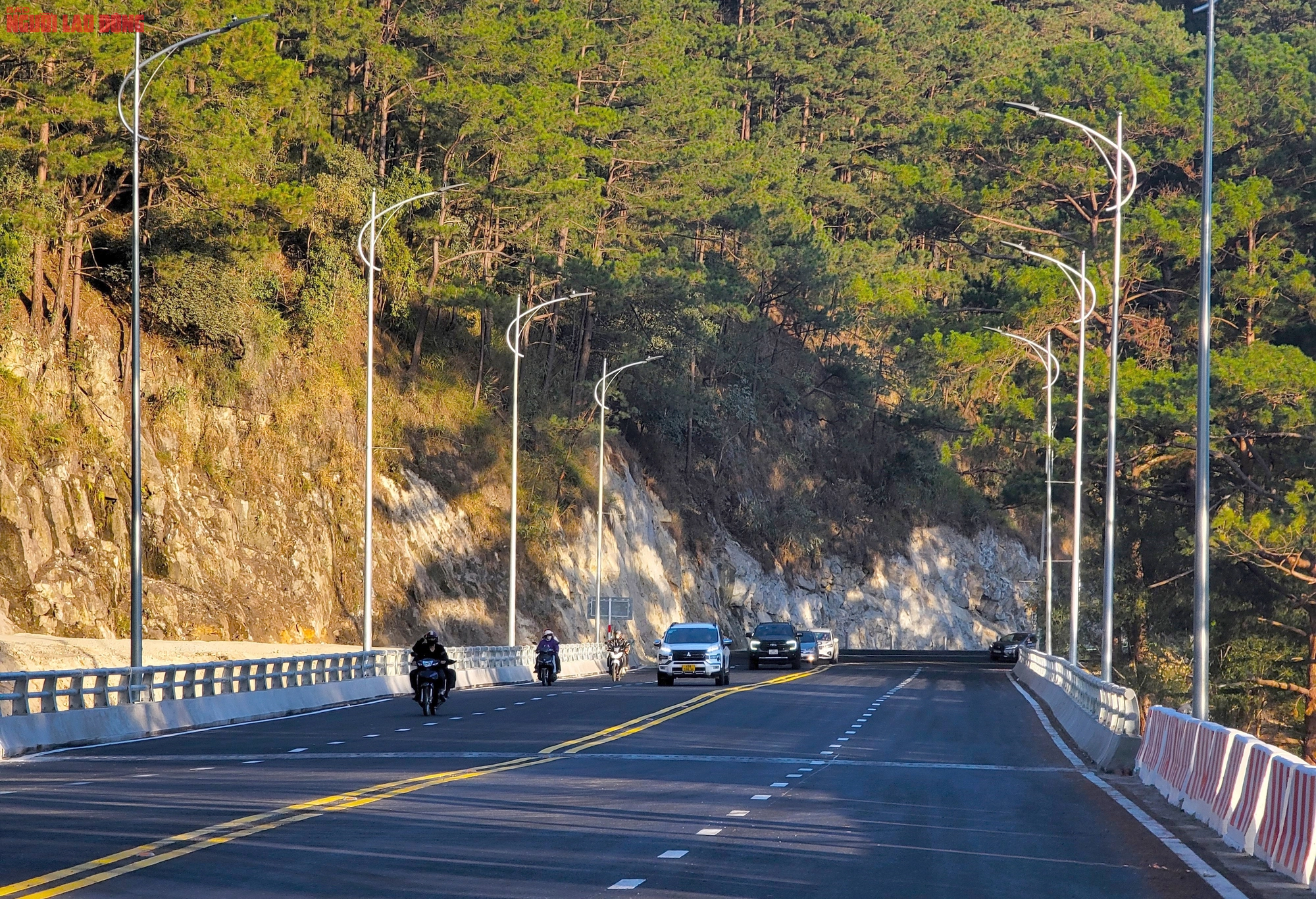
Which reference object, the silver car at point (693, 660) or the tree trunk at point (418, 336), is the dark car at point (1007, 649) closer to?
the tree trunk at point (418, 336)

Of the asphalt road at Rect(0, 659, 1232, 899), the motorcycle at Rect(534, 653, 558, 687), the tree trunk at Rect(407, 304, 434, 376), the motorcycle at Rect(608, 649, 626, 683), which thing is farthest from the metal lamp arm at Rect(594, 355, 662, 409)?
the asphalt road at Rect(0, 659, 1232, 899)

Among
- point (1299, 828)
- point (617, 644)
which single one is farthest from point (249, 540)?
point (1299, 828)

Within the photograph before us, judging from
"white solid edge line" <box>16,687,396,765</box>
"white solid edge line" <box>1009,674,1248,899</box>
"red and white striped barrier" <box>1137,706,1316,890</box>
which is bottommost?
"white solid edge line" <box>16,687,396,765</box>

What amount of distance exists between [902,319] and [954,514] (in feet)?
133

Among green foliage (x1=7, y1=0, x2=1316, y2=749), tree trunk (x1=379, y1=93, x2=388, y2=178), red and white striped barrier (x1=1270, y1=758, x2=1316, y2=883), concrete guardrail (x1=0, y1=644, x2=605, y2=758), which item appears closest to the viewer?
red and white striped barrier (x1=1270, y1=758, x2=1316, y2=883)

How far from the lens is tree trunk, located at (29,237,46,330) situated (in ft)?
176

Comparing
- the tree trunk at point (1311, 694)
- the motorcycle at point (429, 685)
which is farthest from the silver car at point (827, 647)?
the motorcycle at point (429, 685)

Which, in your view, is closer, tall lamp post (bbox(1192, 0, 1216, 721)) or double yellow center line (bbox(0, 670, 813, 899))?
double yellow center line (bbox(0, 670, 813, 899))

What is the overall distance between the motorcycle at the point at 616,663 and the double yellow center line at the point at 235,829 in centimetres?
2639

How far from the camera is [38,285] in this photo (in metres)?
53.9

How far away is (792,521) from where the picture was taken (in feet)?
326

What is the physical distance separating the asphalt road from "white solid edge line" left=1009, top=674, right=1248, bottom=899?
5.4 inches

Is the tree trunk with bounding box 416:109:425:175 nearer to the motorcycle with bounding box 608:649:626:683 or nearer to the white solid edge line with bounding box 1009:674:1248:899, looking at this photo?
the motorcycle with bounding box 608:649:626:683

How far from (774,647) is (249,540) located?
62.0ft
